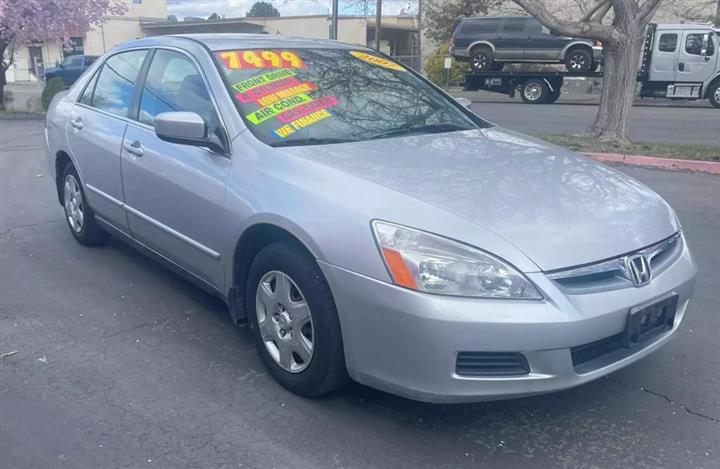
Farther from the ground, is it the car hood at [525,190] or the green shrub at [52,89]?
the car hood at [525,190]

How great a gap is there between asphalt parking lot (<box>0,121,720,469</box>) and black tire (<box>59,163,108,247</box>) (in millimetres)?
965

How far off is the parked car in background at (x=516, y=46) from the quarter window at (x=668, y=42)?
1908 mm

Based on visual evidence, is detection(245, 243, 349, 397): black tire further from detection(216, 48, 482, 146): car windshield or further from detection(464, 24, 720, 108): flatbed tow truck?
detection(464, 24, 720, 108): flatbed tow truck

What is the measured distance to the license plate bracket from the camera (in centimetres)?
282

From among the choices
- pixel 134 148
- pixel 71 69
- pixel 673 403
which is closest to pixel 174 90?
pixel 134 148

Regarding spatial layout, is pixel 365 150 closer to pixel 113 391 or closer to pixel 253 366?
pixel 253 366

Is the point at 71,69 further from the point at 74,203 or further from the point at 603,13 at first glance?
the point at 74,203

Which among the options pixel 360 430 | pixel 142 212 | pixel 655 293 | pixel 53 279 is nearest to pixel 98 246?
pixel 53 279

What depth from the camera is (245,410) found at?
3.21 meters

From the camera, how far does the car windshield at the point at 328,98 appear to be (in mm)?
3678

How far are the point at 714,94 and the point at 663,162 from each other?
1446 cm

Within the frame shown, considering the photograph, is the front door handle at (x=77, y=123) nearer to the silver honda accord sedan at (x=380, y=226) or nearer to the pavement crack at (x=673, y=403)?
the silver honda accord sedan at (x=380, y=226)

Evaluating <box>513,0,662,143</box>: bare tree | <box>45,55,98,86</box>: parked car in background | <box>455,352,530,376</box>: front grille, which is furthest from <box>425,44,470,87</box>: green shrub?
<box>455,352,530,376</box>: front grille

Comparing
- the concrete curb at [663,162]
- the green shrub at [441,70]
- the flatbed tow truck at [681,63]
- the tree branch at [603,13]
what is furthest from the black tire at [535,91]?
the concrete curb at [663,162]
